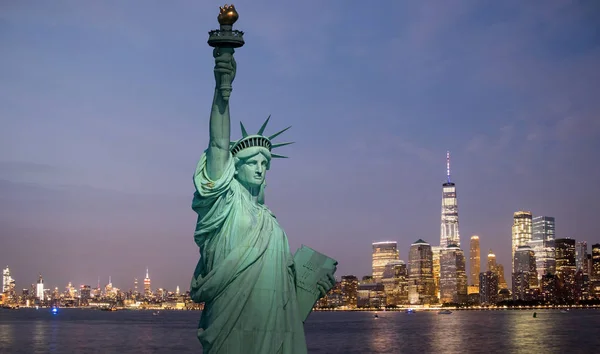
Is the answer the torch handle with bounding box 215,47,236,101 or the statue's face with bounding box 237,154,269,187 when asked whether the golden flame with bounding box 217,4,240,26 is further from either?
the statue's face with bounding box 237,154,269,187

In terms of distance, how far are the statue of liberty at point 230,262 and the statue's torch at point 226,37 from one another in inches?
0.6

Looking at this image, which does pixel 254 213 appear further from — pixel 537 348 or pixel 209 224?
pixel 537 348

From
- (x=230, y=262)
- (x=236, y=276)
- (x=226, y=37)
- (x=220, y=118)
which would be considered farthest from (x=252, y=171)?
(x=226, y=37)

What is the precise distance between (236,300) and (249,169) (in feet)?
5.18

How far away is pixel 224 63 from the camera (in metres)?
10.1

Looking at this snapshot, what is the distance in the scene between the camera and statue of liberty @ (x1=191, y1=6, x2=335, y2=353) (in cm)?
1015

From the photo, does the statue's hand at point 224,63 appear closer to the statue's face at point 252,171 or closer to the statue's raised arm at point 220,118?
the statue's raised arm at point 220,118

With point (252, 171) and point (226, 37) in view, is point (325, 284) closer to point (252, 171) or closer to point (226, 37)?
point (252, 171)

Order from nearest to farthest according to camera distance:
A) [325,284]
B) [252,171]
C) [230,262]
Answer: [230,262] < [252,171] < [325,284]

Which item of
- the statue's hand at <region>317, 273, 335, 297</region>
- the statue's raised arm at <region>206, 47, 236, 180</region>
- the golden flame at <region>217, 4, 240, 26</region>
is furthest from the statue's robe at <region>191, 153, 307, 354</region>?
the golden flame at <region>217, 4, 240, 26</region>

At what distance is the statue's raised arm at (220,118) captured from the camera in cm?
1015

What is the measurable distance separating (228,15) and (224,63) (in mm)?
548

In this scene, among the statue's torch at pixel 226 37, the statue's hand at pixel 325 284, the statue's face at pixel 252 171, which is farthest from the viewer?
the statue's hand at pixel 325 284

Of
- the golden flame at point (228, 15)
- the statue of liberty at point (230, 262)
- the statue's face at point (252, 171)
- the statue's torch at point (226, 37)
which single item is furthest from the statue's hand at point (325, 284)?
the golden flame at point (228, 15)
